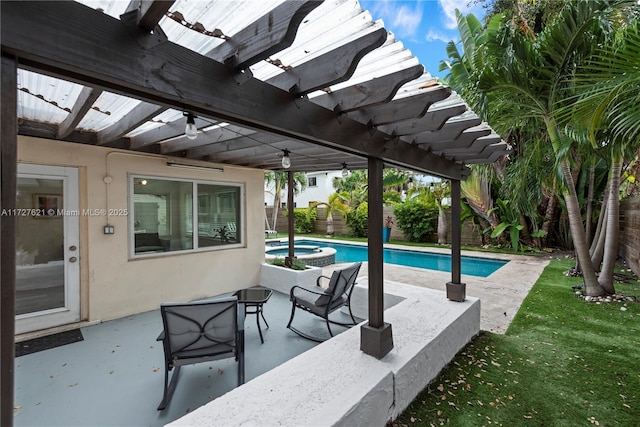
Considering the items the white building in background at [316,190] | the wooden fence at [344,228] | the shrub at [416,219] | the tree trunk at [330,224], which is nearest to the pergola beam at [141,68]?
the shrub at [416,219]

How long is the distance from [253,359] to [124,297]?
2.82 metres

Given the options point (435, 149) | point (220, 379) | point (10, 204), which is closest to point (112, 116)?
point (10, 204)

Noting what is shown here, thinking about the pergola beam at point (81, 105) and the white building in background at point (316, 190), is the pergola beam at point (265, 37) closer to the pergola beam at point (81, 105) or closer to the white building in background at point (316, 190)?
the pergola beam at point (81, 105)

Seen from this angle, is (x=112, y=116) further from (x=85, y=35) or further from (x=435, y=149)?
(x=435, y=149)

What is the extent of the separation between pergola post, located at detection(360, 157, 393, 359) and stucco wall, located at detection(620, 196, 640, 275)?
8.61 m

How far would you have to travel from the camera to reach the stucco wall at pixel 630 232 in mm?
7551

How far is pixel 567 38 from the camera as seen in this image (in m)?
4.61

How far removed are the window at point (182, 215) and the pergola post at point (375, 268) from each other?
167 inches

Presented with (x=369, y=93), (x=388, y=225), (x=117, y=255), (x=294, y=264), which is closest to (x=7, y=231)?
(x=369, y=93)

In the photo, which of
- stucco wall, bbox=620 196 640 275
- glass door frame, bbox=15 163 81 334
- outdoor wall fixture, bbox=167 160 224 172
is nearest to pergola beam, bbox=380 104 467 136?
outdoor wall fixture, bbox=167 160 224 172

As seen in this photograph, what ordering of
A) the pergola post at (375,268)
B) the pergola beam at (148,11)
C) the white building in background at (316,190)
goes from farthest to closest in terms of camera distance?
the white building in background at (316,190)
the pergola post at (375,268)
the pergola beam at (148,11)

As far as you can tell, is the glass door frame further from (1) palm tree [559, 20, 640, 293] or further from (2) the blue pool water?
(2) the blue pool water

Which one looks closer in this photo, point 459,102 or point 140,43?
point 140,43

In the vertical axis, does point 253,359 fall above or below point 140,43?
below
